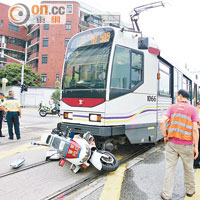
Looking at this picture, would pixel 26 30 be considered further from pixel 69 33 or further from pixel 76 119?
pixel 76 119

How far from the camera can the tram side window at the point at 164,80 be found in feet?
19.6

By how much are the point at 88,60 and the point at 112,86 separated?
0.98 m

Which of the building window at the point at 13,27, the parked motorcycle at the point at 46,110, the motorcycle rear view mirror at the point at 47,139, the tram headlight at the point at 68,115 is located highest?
the building window at the point at 13,27

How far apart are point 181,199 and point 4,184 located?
9.77 feet

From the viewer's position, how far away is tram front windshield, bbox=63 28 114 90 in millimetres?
4711

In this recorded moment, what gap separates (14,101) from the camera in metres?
7.21

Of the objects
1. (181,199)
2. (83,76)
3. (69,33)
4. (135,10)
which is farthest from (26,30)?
(181,199)

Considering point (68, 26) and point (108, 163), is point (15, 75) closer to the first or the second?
point (68, 26)

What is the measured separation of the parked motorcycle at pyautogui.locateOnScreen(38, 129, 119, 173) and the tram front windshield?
1367 millimetres

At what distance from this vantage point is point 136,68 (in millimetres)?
5086

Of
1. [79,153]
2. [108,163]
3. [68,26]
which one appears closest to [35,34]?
[68,26]

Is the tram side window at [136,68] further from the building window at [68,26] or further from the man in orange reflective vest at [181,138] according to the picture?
the building window at [68,26]

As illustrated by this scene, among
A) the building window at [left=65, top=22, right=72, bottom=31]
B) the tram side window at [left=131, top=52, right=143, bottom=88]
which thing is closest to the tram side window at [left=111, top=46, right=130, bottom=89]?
the tram side window at [left=131, top=52, right=143, bottom=88]

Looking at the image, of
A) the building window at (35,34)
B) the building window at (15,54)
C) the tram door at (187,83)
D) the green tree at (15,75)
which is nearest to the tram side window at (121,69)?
the tram door at (187,83)
